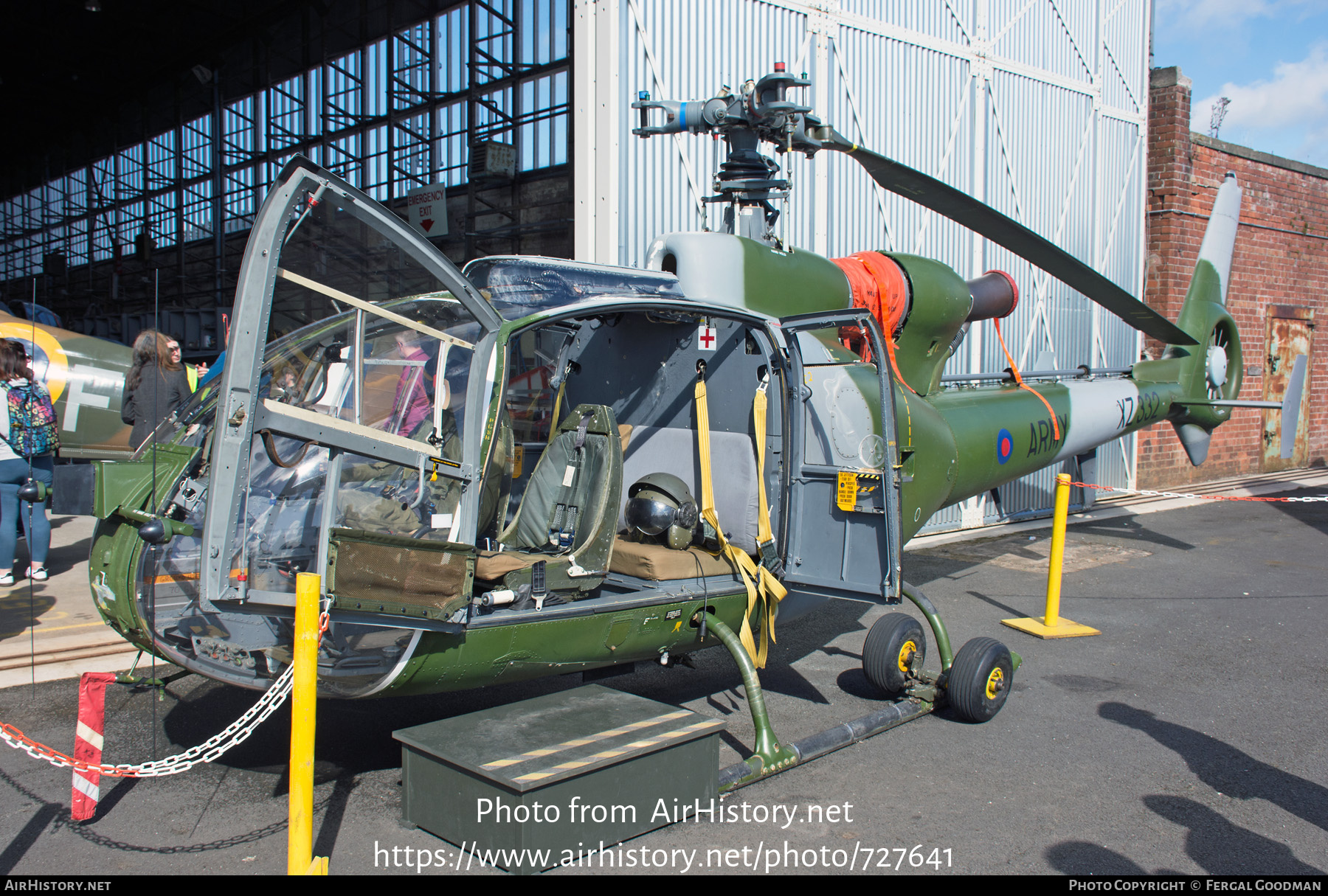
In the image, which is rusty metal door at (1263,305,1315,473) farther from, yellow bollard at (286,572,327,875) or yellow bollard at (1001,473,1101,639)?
yellow bollard at (286,572,327,875)

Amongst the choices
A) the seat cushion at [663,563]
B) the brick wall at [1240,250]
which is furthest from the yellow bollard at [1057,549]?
the brick wall at [1240,250]

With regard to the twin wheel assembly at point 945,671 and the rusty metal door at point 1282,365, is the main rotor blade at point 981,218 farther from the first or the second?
the rusty metal door at point 1282,365

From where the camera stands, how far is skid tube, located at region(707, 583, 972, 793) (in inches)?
158

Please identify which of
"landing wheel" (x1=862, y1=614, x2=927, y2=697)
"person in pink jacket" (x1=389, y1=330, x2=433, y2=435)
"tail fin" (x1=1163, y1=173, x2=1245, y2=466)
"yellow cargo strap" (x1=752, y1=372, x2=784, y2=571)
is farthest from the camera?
"tail fin" (x1=1163, y1=173, x2=1245, y2=466)

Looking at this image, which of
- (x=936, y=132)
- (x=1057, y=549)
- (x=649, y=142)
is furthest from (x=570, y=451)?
(x=936, y=132)

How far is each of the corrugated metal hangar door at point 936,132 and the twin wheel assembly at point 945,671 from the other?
3935 mm

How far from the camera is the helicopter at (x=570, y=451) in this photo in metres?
3.25

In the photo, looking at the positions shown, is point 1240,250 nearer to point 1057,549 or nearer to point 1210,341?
point 1210,341

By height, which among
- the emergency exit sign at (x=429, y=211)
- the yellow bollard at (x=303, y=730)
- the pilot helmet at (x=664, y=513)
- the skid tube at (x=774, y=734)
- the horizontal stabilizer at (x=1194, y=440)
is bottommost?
the skid tube at (x=774, y=734)

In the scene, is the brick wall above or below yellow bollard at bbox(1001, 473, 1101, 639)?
above

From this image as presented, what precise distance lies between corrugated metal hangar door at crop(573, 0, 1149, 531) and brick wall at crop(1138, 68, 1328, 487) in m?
0.58

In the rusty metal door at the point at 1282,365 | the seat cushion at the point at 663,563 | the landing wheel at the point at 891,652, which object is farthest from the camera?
the rusty metal door at the point at 1282,365

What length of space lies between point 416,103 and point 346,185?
15.6m

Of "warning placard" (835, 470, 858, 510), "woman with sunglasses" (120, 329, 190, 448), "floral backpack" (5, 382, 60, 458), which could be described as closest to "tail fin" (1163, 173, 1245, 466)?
"warning placard" (835, 470, 858, 510)
